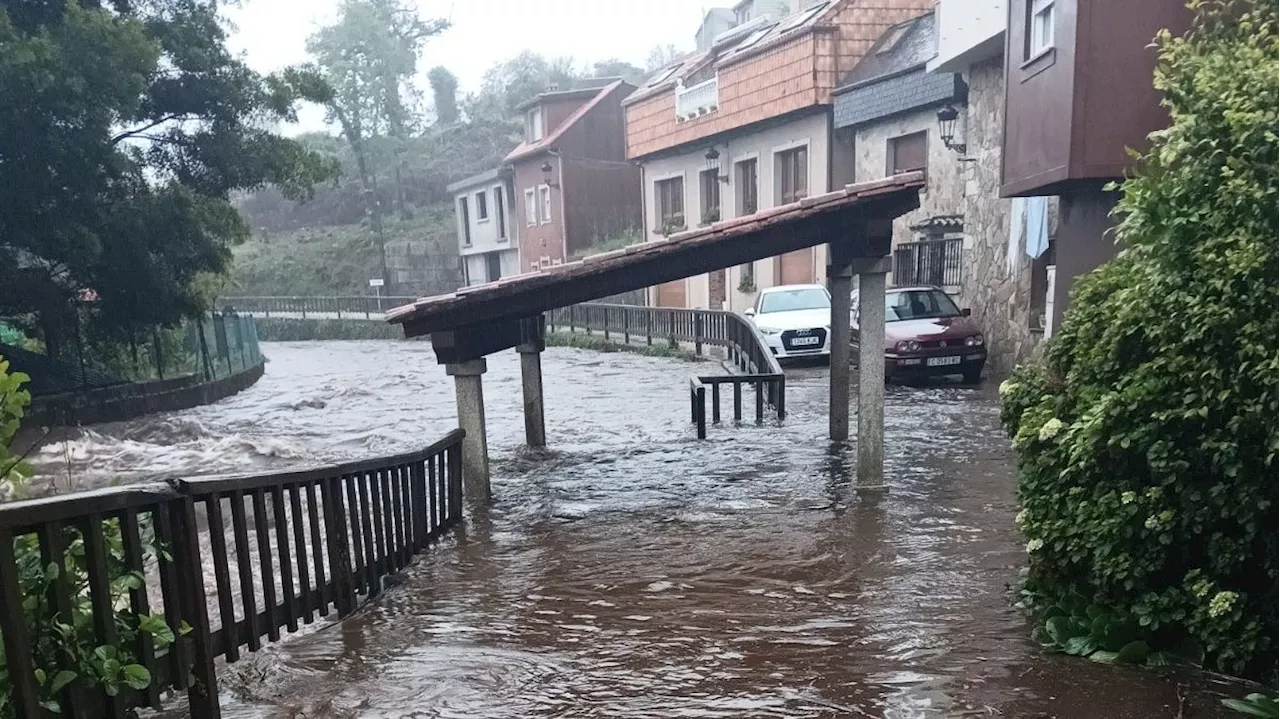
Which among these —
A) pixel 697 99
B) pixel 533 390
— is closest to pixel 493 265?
pixel 697 99

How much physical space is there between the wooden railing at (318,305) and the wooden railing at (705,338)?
13.0 meters

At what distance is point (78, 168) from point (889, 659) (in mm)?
13724

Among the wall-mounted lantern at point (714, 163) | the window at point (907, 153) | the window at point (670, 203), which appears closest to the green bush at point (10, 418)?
the window at point (907, 153)

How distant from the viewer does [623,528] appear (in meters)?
8.41

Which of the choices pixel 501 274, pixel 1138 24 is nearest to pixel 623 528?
pixel 1138 24

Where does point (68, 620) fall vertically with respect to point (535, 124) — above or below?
below

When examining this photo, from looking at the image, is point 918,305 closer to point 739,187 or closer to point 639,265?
point 639,265

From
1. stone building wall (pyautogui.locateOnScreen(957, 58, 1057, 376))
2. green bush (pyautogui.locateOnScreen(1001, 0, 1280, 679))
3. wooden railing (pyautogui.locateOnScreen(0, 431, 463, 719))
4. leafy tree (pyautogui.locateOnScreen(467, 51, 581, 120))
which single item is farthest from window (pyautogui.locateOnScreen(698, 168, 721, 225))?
leafy tree (pyautogui.locateOnScreen(467, 51, 581, 120))

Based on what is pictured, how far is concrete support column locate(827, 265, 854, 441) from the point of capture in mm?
10586

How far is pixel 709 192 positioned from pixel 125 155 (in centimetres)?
1664

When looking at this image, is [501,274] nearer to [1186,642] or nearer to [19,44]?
[19,44]

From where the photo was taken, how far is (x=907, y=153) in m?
19.8

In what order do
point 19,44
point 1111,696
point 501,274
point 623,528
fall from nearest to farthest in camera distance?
point 1111,696 < point 623,528 < point 19,44 < point 501,274

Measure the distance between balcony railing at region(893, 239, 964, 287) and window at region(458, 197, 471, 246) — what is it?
95.7 ft
